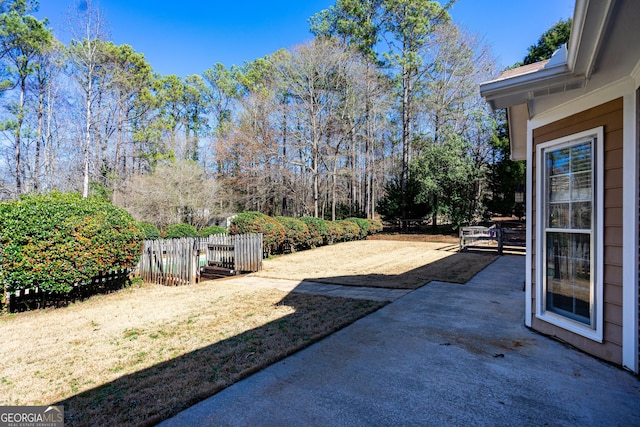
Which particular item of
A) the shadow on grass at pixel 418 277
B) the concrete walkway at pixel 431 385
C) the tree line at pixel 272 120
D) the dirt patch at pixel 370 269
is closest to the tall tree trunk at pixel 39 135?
the tree line at pixel 272 120

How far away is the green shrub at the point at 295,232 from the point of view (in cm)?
1204

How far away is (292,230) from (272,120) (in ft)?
40.5

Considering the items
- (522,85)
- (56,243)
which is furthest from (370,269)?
(56,243)

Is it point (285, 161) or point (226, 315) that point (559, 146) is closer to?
point (226, 315)

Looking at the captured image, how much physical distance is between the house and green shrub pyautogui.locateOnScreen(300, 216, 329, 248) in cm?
1024

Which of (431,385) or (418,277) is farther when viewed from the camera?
(418,277)

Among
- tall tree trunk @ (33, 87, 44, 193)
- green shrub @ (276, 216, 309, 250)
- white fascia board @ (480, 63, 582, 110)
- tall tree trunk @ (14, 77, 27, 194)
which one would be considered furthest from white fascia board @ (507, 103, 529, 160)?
tall tree trunk @ (14, 77, 27, 194)

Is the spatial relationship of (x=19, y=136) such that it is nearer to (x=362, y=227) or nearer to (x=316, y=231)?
(x=316, y=231)

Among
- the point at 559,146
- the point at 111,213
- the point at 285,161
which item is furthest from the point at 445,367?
the point at 285,161

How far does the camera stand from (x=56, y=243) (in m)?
4.93

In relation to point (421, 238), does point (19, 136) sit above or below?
above

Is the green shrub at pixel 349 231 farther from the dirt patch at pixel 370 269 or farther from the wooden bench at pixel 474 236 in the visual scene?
the wooden bench at pixel 474 236

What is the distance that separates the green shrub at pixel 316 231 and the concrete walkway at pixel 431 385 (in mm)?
9760

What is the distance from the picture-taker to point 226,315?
4.48 m
